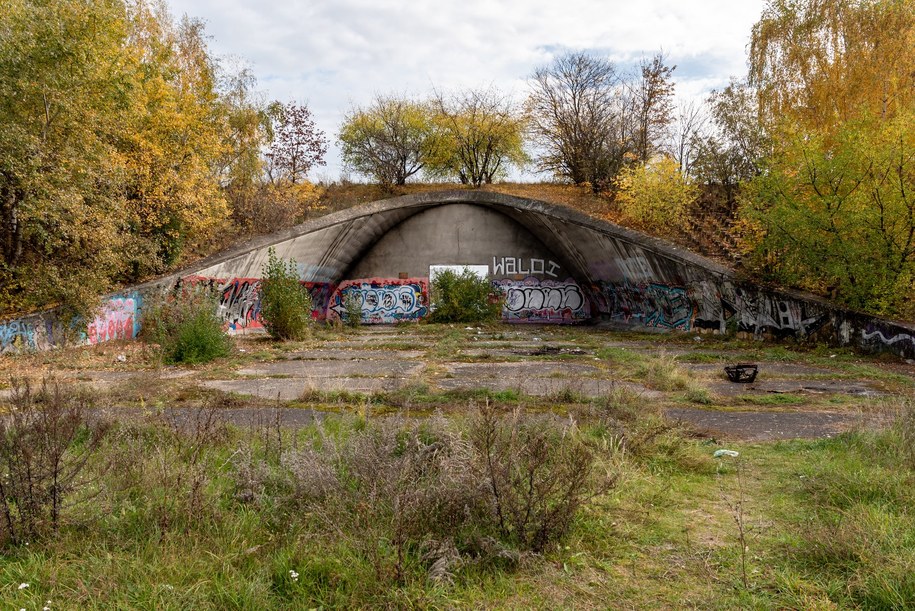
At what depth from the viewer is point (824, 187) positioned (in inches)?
543

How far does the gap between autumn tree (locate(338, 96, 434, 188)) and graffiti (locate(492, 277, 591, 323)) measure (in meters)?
9.89

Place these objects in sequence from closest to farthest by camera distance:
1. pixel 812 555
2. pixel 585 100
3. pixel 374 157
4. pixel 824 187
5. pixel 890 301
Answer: pixel 812 555
pixel 890 301
pixel 824 187
pixel 585 100
pixel 374 157

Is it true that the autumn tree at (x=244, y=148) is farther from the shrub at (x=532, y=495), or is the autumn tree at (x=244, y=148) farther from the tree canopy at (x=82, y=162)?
the shrub at (x=532, y=495)

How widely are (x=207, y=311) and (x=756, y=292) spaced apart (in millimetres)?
14336

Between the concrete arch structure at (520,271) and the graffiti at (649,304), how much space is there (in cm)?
5

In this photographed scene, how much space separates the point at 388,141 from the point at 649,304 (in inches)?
663

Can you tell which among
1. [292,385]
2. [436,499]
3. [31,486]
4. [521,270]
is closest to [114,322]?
[292,385]

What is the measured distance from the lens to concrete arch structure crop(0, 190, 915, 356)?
52.1 feet

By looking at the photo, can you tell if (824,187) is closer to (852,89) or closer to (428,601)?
(852,89)

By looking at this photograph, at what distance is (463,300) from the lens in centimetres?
2344

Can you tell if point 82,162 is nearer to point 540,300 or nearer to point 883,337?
point 540,300

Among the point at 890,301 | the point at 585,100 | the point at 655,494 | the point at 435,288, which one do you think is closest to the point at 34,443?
the point at 655,494

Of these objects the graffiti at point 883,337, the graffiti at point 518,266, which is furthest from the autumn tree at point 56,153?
the graffiti at point 883,337

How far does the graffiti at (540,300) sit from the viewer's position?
24.6 m
